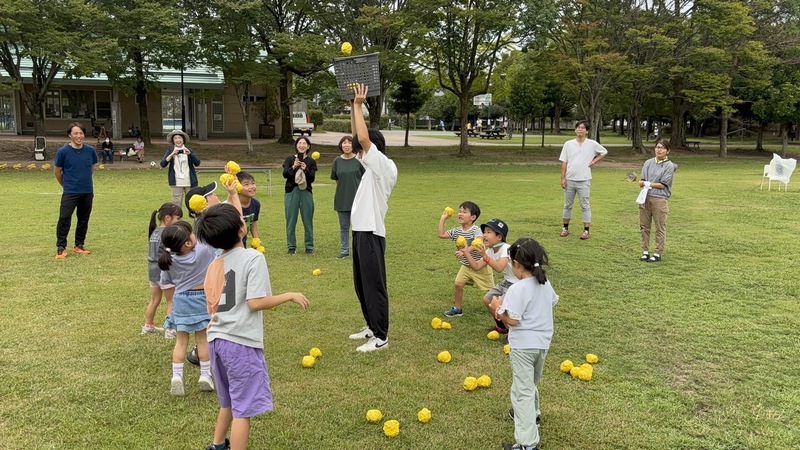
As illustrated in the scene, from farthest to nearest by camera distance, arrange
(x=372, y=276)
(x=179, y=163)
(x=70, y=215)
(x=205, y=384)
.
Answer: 1. (x=179, y=163)
2. (x=70, y=215)
3. (x=372, y=276)
4. (x=205, y=384)

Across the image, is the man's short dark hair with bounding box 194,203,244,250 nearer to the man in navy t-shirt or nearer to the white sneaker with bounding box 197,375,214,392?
the white sneaker with bounding box 197,375,214,392

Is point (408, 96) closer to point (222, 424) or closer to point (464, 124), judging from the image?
point (464, 124)

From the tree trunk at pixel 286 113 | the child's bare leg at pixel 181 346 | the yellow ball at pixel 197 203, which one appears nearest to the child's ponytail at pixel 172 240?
the yellow ball at pixel 197 203

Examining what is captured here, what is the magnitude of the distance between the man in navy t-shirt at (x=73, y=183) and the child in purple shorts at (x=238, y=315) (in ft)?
20.2

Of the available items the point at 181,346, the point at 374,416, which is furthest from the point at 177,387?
the point at 374,416

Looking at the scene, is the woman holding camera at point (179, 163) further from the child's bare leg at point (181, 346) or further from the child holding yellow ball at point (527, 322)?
the child holding yellow ball at point (527, 322)

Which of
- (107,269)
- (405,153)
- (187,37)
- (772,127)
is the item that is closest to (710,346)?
(107,269)

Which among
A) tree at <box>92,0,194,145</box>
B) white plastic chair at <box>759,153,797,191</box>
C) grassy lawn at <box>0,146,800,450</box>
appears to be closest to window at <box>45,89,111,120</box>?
tree at <box>92,0,194,145</box>

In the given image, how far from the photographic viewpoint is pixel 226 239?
306 cm

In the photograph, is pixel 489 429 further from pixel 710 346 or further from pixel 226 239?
pixel 710 346

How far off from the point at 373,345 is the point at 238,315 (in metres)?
2.02

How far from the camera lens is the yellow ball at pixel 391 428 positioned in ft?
11.6

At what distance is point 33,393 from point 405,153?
2753cm

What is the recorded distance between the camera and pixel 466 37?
27.0m
